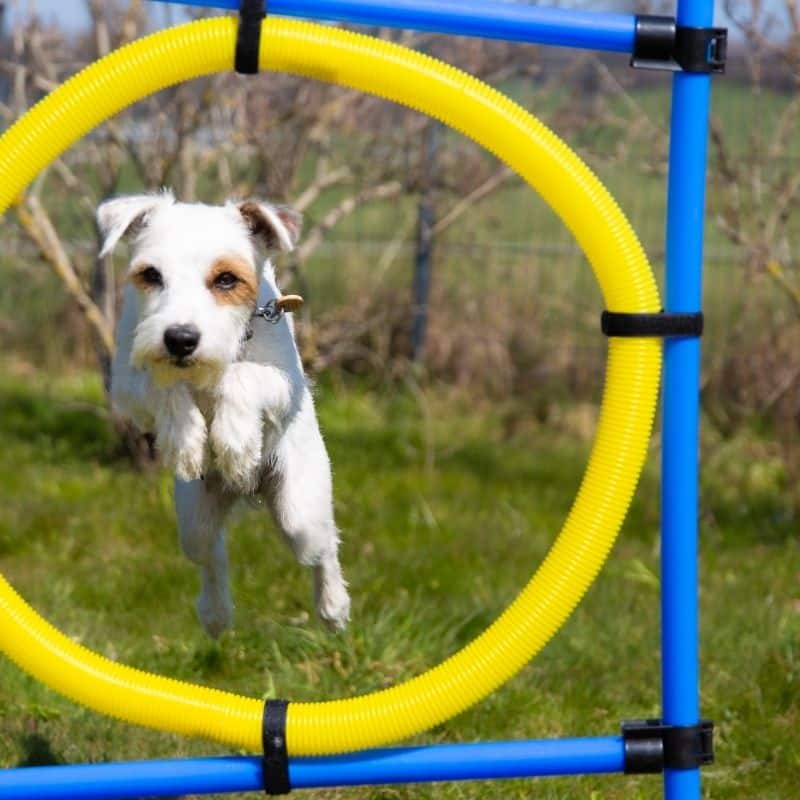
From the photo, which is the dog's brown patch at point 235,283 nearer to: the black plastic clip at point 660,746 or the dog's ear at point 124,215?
the dog's ear at point 124,215

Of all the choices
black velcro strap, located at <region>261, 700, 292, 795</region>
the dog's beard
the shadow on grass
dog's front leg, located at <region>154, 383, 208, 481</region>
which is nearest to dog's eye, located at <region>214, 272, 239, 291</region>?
the dog's beard

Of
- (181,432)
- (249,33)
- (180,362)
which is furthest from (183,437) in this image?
(249,33)

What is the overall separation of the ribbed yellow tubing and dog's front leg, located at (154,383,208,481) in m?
0.45

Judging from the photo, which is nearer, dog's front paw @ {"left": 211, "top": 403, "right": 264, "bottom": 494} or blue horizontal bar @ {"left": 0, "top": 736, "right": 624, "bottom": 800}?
blue horizontal bar @ {"left": 0, "top": 736, "right": 624, "bottom": 800}

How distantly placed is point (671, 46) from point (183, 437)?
4.36ft

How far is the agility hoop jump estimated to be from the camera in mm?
3064

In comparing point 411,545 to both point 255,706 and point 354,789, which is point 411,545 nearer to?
point 354,789

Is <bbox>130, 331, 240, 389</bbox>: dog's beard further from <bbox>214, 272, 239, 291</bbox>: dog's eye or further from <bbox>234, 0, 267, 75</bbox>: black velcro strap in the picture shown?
<bbox>234, 0, 267, 75</bbox>: black velcro strap

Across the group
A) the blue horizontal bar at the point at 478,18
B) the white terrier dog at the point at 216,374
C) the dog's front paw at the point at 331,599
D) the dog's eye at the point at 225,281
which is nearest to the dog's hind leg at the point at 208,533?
the white terrier dog at the point at 216,374

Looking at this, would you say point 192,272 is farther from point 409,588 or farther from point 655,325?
point 409,588

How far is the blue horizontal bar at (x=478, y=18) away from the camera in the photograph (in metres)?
3.02

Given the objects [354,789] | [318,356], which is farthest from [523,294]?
[354,789]

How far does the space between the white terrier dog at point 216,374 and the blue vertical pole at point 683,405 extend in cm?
82

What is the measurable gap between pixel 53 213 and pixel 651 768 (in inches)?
218
